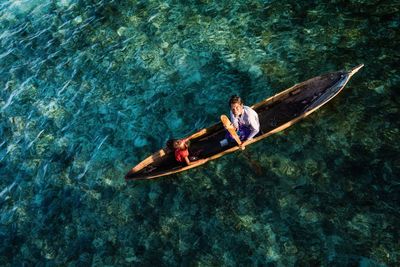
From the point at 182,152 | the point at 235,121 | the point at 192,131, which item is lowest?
the point at 192,131

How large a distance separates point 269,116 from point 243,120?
59.9 inches

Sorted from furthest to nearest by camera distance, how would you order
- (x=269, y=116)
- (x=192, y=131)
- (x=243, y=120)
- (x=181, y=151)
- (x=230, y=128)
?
(x=192, y=131), (x=269, y=116), (x=181, y=151), (x=243, y=120), (x=230, y=128)

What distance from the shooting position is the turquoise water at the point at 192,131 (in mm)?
11484

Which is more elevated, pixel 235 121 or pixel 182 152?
pixel 235 121

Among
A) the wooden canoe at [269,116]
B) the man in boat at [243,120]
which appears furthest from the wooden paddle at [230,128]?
the wooden canoe at [269,116]

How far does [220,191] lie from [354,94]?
6.04m

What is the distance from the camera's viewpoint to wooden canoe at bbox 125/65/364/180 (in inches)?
530

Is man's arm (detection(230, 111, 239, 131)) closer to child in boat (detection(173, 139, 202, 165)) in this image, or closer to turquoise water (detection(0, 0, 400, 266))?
turquoise water (detection(0, 0, 400, 266))

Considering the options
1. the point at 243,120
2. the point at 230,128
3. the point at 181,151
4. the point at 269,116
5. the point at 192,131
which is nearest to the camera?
the point at 230,128

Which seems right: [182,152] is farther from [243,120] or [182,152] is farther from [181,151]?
[243,120]

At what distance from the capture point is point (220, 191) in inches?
508

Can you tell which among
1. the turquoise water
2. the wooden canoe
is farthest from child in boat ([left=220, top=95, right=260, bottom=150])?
the turquoise water

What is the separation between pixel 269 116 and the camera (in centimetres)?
1406

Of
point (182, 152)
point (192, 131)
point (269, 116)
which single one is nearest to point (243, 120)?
point (269, 116)
